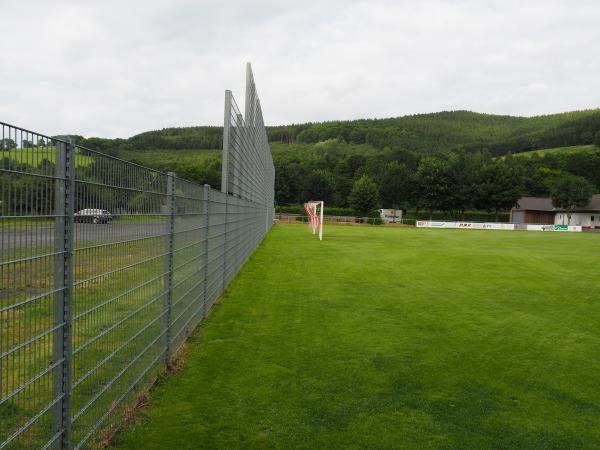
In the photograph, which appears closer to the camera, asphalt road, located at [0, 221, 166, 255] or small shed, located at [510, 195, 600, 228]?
asphalt road, located at [0, 221, 166, 255]

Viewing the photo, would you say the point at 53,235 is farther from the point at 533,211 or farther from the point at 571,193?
the point at 533,211

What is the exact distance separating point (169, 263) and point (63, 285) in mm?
2292

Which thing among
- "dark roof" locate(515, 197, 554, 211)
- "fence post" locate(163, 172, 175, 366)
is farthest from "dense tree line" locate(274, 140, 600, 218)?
"fence post" locate(163, 172, 175, 366)

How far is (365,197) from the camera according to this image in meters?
77.6

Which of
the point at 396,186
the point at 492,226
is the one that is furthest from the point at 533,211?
the point at 492,226

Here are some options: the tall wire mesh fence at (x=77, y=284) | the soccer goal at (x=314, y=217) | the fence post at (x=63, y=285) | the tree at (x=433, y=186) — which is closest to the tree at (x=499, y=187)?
the tree at (x=433, y=186)

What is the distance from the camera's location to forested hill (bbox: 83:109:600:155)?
13050 cm

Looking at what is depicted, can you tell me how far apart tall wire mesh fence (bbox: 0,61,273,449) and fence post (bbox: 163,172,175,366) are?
1 cm

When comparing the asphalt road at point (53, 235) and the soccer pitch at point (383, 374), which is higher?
the asphalt road at point (53, 235)

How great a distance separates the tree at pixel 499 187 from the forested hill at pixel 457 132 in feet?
119

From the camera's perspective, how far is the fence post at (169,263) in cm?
478

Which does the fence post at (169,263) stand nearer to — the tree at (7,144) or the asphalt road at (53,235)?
the asphalt road at (53,235)

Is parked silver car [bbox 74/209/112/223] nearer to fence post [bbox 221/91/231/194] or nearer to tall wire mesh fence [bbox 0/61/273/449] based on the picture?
tall wire mesh fence [bbox 0/61/273/449]

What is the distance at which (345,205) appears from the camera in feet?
295
